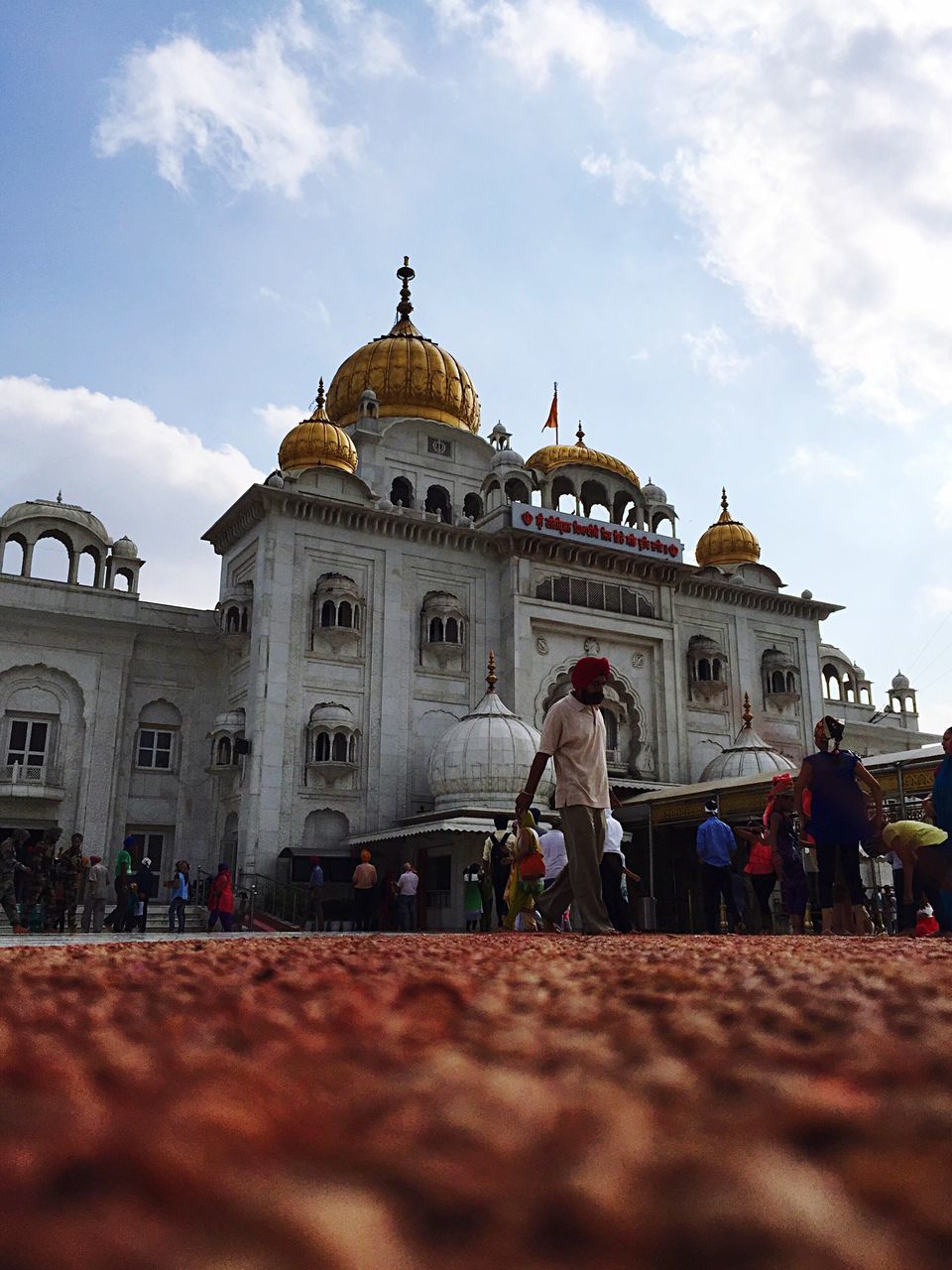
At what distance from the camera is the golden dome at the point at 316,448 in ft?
75.0

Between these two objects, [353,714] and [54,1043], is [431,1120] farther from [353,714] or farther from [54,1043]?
[353,714]

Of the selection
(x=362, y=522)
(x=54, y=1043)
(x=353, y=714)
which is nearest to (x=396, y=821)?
(x=353, y=714)

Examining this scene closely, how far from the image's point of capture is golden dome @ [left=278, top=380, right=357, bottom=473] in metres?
22.9

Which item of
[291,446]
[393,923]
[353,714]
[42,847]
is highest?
[291,446]

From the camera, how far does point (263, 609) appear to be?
65.5ft

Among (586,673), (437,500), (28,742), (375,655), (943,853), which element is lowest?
(943,853)

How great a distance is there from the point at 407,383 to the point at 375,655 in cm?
835

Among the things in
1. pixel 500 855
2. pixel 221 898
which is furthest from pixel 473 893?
pixel 500 855

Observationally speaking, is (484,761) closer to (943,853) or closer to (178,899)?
(178,899)

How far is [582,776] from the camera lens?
5555 mm

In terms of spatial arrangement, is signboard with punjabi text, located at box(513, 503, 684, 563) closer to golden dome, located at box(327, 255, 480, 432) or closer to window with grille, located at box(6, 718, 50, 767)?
golden dome, located at box(327, 255, 480, 432)

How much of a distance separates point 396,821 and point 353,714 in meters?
2.25

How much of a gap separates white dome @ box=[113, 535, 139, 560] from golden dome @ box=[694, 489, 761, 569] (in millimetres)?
14519

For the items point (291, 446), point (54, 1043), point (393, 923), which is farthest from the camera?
point (291, 446)
